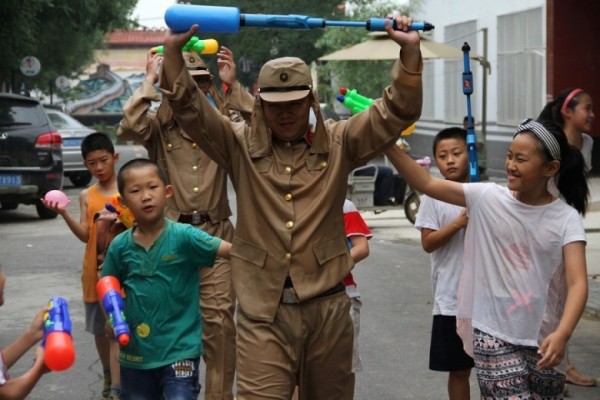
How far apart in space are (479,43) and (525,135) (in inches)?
938

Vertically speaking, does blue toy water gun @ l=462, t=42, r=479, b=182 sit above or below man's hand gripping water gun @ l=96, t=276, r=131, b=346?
above

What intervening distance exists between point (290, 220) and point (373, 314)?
564 centimetres

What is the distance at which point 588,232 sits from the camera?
1523cm

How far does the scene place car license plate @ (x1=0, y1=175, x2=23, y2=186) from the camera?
17.7m

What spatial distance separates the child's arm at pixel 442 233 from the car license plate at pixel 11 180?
41.0 feet

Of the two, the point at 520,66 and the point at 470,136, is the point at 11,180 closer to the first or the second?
the point at 520,66

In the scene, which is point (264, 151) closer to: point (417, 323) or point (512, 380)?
point (512, 380)

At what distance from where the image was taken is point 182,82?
4676 millimetres

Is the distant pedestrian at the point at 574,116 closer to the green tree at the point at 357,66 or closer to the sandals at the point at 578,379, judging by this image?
the sandals at the point at 578,379

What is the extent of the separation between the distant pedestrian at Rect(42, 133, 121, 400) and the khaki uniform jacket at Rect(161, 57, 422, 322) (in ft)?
7.63

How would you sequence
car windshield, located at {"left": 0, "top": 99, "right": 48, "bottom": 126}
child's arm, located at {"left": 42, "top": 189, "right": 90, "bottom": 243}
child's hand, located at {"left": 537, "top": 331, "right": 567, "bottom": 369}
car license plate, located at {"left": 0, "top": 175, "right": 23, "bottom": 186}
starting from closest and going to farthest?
child's hand, located at {"left": 537, "top": 331, "right": 567, "bottom": 369} < child's arm, located at {"left": 42, "top": 189, "right": 90, "bottom": 243} < car license plate, located at {"left": 0, "top": 175, "right": 23, "bottom": 186} < car windshield, located at {"left": 0, "top": 99, "right": 48, "bottom": 126}

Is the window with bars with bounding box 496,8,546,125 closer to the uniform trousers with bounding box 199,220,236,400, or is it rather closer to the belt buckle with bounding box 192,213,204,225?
the belt buckle with bounding box 192,213,204,225

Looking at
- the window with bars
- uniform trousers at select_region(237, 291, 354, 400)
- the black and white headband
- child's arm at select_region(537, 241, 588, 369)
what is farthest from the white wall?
uniform trousers at select_region(237, 291, 354, 400)

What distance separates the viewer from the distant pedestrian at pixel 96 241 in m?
7.22
